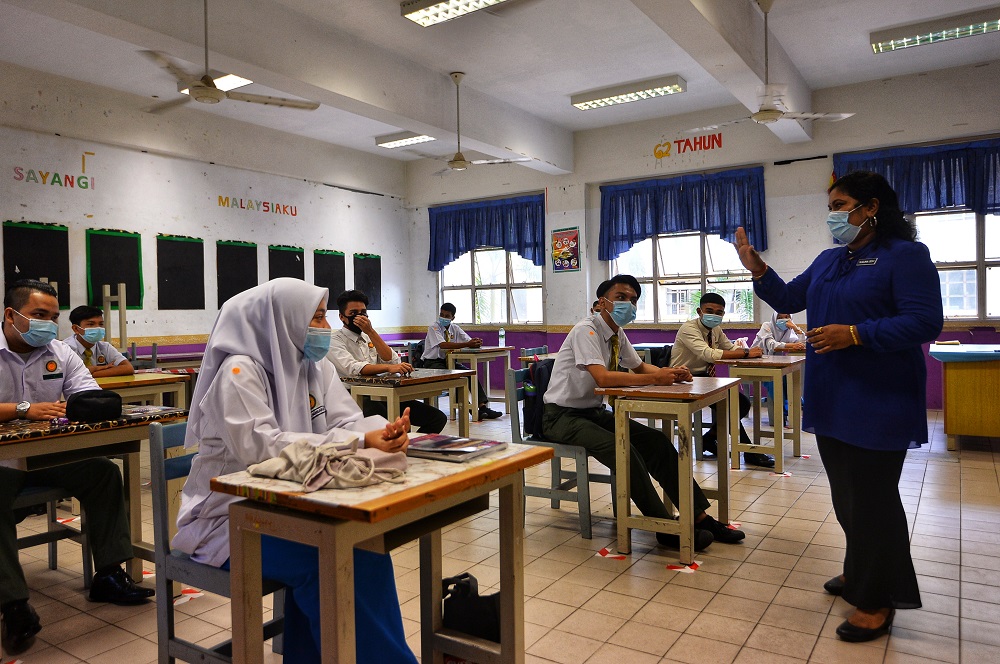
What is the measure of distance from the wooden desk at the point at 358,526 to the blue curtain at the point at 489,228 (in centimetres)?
803

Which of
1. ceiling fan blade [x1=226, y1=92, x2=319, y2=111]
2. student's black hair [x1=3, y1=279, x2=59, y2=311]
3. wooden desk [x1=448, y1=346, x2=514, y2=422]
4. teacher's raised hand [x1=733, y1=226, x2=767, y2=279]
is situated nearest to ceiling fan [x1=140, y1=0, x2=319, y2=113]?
ceiling fan blade [x1=226, y1=92, x2=319, y2=111]

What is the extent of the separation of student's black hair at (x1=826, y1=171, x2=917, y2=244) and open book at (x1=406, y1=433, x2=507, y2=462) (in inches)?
59.9

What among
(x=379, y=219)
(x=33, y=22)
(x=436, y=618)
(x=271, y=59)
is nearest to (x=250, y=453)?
(x=436, y=618)

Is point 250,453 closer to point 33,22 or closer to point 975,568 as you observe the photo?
point 975,568

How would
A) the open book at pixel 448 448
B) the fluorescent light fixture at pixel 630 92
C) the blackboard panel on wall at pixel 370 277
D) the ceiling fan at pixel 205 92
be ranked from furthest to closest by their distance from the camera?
the blackboard panel on wall at pixel 370 277 → the fluorescent light fixture at pixel 630 92 → the ceiling fan at pixel 205 92 → the open book at pixel 448 448

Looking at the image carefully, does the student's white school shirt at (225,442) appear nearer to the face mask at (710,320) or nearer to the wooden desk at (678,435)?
the wooden desk at (678,435)

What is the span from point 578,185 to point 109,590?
7653mm

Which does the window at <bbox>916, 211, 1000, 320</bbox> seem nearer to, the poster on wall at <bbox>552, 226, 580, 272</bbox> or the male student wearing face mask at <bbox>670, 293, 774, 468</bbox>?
the male student wearing face mask at <bbox>670, 293, 774, 468</bbox>

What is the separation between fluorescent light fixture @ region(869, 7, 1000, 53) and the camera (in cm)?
562

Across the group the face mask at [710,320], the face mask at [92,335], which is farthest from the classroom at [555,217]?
the face mask at [710,320]

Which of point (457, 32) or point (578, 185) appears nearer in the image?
point (457, 32)

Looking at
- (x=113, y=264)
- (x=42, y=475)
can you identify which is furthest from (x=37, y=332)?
(x=113, y=264)

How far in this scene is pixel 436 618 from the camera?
6.57 feet

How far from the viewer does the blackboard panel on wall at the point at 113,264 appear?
6.96 m
